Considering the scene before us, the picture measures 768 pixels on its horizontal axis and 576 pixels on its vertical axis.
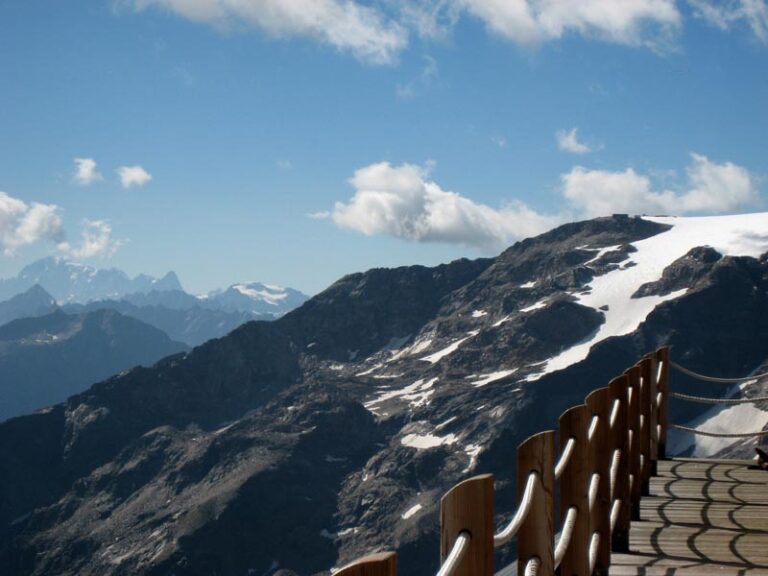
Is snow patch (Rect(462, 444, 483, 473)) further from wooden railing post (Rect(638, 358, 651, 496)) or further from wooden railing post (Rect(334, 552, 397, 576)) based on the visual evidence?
wooden railing post (Rect(334, 552, 397, 576))

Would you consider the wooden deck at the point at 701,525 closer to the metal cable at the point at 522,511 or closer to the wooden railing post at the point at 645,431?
the wooden railing post at the point at 645,431

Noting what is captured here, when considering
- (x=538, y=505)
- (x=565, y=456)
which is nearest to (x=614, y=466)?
(x=565, y=456)

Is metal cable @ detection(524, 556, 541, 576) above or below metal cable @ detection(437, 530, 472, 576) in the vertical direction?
below

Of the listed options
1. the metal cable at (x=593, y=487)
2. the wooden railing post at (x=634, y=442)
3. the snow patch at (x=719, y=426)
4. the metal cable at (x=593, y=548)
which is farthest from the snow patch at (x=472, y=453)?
the metal cable at (x=593, y=487)

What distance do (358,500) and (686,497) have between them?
19335cm

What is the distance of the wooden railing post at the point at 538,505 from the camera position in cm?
498

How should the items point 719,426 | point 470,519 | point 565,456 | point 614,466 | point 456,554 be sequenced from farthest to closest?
point 719,426
point 614,466
point 565,456
point 470,519
point 456,554

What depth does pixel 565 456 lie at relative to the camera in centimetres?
616

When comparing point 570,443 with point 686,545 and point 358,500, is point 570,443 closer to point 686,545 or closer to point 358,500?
point 686,545

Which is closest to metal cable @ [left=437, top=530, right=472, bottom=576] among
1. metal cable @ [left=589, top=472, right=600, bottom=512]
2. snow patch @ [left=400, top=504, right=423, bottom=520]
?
metal cable @ [left=589, top=472, right=600, bottom=512]

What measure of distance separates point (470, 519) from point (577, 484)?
3069mm

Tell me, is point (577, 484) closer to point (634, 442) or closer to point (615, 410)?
point (615, 410)

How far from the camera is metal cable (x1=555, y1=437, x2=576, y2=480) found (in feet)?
19.7

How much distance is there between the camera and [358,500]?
653ft
